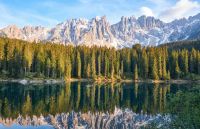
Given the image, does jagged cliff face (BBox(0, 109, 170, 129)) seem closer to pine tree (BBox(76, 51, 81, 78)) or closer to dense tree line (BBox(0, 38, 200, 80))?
dense tree line (BBox(0, 38, 200, 80))

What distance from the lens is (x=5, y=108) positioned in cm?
5869

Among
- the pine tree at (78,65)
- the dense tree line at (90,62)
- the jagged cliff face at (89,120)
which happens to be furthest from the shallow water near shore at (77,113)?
the pine tree at (78,65)

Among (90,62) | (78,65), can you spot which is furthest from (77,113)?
(90,62)

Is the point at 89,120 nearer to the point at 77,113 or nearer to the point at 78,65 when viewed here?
the point at 77,113

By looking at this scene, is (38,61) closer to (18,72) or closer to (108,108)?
(18,72)

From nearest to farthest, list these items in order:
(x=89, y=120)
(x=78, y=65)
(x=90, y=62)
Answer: (x=89, y=120) → (x=78, y=65) → (x=90, y=62)

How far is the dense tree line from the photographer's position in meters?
140

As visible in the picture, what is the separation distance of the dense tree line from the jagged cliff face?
282ft

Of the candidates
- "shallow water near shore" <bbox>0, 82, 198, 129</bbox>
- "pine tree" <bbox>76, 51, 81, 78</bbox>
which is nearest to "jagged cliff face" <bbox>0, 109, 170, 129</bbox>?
"shallow water near shore" <bbox>0, 82, 198, 129</bbox>

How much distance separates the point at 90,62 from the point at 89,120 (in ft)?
368

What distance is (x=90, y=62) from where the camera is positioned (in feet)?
531

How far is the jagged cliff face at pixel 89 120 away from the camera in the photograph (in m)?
45.1

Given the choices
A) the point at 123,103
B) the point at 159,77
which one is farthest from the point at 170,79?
the point at 123,103

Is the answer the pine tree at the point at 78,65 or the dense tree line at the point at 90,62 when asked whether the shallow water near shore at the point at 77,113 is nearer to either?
the dense tree line at the point at 90,62
